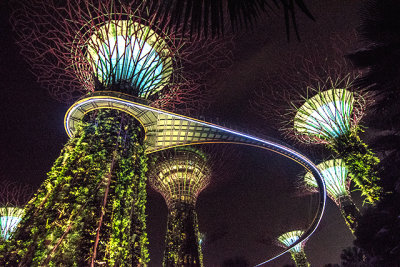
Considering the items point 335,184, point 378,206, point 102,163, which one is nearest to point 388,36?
point 378,206

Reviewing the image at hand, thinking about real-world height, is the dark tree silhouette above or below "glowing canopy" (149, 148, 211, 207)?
below

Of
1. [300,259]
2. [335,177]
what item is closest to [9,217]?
[335,177]

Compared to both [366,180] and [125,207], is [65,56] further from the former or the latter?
[366,180]

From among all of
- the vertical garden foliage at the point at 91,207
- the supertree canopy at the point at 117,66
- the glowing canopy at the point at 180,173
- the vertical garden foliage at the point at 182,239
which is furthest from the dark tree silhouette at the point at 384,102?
the glowing canopy at the point at 180,173

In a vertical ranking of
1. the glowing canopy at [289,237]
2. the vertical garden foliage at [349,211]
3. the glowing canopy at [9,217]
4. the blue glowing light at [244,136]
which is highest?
the glowing canopy at [9,217]

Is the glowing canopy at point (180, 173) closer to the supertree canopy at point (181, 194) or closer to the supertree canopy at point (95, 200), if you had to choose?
the supertree canopy at point (181, 194)

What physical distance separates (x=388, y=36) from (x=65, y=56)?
12176 mm

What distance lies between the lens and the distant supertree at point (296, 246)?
99.5ft

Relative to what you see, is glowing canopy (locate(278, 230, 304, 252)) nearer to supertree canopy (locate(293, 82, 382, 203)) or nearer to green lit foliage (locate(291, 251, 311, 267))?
green lit foliage (locate(291, 251, 311, 267))

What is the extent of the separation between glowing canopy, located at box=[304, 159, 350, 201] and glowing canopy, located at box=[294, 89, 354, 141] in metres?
5.88

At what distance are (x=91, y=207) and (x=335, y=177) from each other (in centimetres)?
1975

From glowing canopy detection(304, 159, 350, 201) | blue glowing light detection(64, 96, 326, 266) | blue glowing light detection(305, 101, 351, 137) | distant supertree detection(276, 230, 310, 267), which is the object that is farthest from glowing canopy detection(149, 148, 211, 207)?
distant supertree detection(276, 230, 310, 267)

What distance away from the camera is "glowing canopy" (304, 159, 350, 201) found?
18.6 metres

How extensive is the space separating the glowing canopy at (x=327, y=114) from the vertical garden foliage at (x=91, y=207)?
11.6 meters
